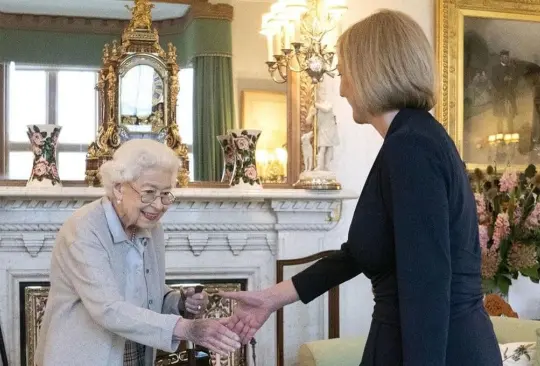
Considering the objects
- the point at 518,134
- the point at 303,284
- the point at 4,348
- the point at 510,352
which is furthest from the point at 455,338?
the point at 518,134

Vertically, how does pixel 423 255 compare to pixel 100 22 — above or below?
below

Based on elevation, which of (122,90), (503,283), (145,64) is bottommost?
(503,283)

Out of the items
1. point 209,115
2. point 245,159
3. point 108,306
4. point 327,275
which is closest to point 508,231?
point 245,159

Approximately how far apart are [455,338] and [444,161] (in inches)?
14.0

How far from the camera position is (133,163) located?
2.22 meters

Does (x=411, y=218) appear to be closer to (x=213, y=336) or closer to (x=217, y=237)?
(x=213, y=336)

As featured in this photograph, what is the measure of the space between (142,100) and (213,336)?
1.98 m

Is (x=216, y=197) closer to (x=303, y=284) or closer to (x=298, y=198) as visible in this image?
(x=298, y=198)

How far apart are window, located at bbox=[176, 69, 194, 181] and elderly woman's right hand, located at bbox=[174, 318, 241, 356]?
72.1 inches

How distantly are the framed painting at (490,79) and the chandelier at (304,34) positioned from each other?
2.59ft

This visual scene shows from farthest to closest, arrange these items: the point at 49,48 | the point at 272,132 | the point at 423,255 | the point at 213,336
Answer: the point at 272,132 → the point at 49,48 → the point at 213,336 → the point at 423,255

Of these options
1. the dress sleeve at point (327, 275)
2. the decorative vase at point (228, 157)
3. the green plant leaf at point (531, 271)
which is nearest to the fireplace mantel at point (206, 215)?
the decorative vase at point (228, 157)

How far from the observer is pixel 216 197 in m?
3.63

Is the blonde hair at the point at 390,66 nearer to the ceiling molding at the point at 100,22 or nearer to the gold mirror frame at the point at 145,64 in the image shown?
the gold mirror frame at the point at 145,64
